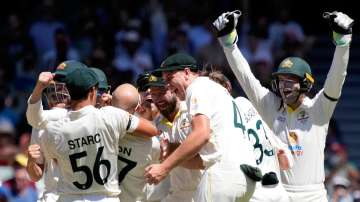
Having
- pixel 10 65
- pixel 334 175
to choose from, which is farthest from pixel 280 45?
pixel 10 65

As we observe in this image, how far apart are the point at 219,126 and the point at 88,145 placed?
3.46ft

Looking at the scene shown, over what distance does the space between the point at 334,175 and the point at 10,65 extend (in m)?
5.49

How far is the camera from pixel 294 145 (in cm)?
1001

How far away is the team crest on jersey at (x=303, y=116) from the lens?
1005 cm

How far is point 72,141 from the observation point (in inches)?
334

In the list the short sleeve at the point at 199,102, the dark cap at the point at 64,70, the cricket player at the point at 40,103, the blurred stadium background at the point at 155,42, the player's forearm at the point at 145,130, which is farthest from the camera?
the blurred stadium background at the point at 155,42

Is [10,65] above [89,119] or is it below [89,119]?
below

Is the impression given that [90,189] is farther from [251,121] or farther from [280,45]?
[280,45]

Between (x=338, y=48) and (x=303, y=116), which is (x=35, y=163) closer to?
(x=303, y=116)

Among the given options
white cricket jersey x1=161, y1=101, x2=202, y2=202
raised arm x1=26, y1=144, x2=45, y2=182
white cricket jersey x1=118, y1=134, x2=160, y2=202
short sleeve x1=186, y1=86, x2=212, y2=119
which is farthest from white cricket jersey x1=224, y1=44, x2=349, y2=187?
raised arm x1=26, y1=144, x2=45, y2=182

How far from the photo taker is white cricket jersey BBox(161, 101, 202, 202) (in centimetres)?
904

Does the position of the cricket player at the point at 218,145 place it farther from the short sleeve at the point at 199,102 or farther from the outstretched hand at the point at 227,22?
the outstretched hand at the point at 227,22

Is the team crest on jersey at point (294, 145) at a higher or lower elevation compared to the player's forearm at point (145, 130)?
lower

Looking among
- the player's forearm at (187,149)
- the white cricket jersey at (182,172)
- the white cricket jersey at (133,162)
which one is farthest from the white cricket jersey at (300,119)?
the player's forearm at (187,149)
